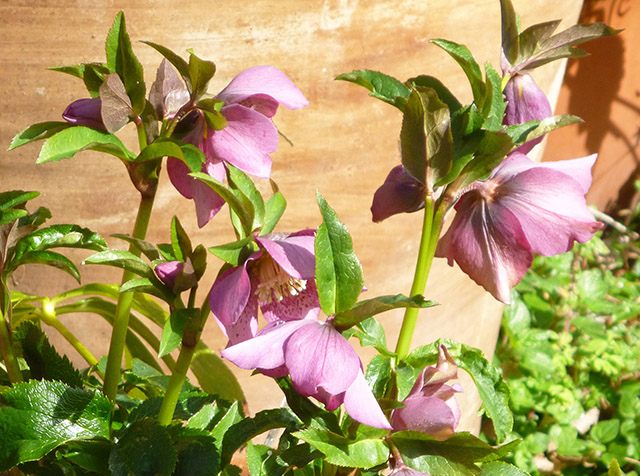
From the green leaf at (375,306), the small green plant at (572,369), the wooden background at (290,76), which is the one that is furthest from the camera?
the small green plant at (572,369)

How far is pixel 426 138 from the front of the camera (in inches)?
17.4

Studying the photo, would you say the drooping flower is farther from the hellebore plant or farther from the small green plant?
the small green plant

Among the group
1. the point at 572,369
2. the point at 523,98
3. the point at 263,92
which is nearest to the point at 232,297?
the point at 263,92

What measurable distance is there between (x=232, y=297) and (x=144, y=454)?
0.39 ft

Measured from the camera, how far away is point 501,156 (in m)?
0.45

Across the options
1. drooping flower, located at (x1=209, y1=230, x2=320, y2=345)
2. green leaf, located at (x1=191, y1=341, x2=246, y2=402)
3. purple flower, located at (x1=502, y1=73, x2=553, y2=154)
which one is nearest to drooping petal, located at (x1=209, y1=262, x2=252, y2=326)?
drooping flower, located at (x1=209, y1=230, x2=320, y2=345)

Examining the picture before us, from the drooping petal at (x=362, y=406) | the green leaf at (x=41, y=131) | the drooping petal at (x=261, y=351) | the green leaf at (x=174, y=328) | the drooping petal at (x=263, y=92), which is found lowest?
the drooping petal at (x=362, y=406)

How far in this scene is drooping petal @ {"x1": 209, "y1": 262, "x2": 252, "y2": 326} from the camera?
0.41 meters

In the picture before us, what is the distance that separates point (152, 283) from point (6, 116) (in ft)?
1.26

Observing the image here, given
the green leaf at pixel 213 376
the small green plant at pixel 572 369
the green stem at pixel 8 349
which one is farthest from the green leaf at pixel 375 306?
the small green plant at pixel 572 369

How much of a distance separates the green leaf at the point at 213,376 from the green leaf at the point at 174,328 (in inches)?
12.9

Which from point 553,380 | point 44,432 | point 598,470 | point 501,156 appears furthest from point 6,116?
point 598,470

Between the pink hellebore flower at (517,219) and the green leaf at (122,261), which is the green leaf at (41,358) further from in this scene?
the pink hellebore flower at (517,219)

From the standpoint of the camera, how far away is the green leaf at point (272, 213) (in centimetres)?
47
